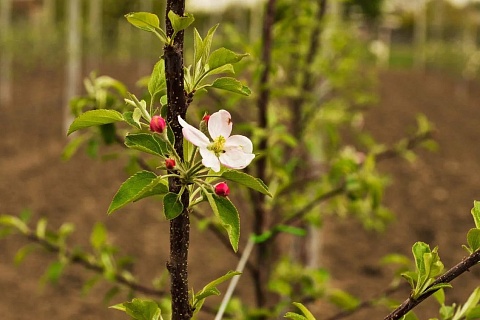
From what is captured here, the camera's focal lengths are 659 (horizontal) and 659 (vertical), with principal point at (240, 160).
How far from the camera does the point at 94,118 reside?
2.46ft

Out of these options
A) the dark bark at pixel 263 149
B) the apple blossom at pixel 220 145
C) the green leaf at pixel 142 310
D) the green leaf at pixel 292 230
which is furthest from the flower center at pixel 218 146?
the dark bark at pixel 263 149

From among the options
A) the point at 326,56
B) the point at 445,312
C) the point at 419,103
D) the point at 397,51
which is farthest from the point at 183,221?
the point at 397,51

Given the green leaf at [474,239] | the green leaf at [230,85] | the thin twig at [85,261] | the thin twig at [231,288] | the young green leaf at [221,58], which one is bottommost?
the thin twig at [85,261]

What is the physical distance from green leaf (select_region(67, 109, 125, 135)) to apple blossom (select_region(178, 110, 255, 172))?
102 millimetres

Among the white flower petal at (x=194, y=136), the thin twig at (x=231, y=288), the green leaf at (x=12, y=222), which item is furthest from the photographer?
the green leaf at (x=12, y=222)

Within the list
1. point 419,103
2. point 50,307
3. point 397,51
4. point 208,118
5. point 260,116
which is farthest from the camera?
point 397,51

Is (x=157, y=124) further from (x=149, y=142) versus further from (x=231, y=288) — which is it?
(x=231, y=288)

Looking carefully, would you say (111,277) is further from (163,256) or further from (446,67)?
(446,67)

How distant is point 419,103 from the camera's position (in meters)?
11.2

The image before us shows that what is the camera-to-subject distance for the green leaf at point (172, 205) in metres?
0.71

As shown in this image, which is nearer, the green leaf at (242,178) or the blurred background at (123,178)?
the green leaf at (242,178)

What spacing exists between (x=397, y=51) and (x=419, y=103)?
19.6m

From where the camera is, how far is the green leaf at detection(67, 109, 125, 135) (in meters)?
0.73

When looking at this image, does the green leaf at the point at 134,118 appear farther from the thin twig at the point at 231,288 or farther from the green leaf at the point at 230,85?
the thin twig at the point at 231,288
